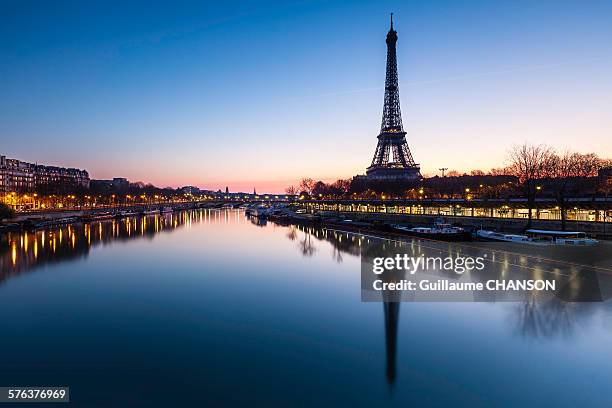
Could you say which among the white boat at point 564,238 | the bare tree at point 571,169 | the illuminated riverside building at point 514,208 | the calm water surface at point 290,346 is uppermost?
the bare tree at point 571,169

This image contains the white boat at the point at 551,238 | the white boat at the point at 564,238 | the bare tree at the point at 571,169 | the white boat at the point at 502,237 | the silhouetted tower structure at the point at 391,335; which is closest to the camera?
the silhouetted tower structure at the point at 391,335

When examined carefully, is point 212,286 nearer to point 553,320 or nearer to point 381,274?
point 381,274

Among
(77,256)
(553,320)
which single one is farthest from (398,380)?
(77,256)

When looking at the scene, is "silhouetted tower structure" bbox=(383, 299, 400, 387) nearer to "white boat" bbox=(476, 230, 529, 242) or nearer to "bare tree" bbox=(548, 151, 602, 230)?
"white boat" bbox=(476, 230, 529, 242)

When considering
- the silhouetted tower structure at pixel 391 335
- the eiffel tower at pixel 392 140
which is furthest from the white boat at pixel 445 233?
the eiffel tower at pixel 392 140

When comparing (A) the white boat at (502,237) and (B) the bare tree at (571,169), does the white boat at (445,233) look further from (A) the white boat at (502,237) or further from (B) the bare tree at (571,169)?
(B) the bare tree at (571,169)

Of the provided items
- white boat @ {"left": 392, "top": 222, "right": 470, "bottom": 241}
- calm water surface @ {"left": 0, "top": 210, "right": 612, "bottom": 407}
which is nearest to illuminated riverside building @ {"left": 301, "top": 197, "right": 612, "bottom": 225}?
white boat @ {"left": 392, "top": 222, "right": 470, "bottom": 241}
